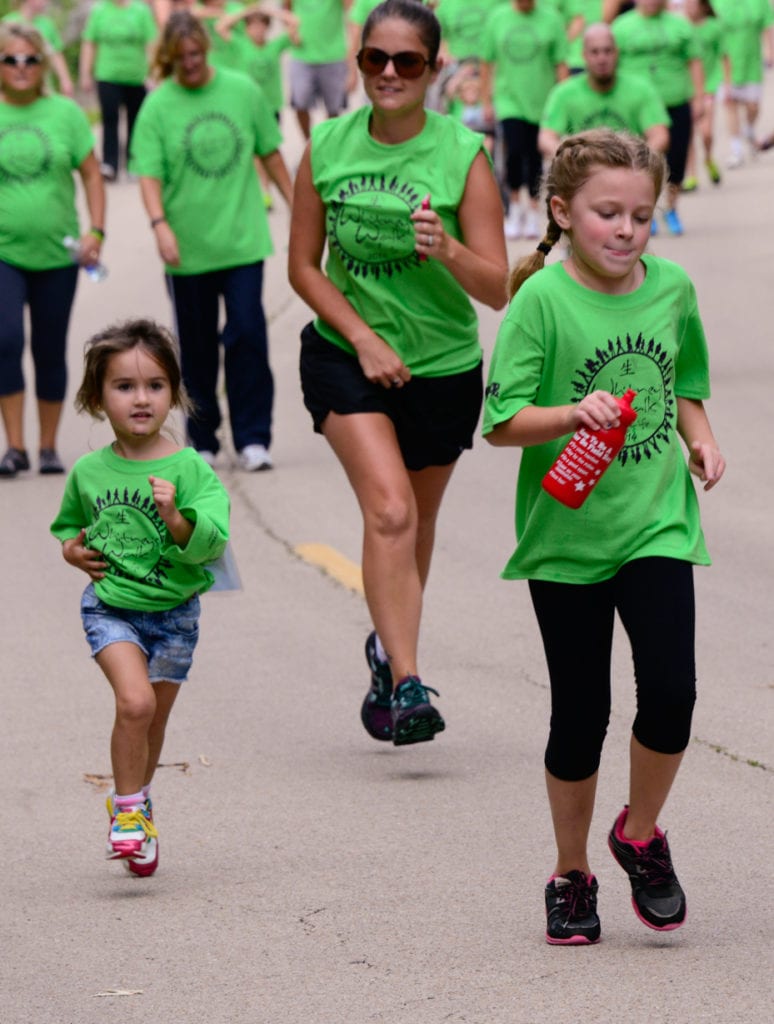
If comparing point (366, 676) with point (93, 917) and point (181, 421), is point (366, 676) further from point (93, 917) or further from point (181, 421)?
point (181, 421)

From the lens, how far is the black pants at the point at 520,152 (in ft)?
59.2

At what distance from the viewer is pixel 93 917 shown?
Result: 5.19 metres

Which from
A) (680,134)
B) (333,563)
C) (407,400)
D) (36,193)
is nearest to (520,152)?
(680,134)

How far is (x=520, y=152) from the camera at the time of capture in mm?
18156

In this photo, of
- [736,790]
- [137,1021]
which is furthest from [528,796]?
[137,1021]

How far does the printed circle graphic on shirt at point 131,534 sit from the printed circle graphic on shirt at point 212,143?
5.75m

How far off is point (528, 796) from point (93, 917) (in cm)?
145

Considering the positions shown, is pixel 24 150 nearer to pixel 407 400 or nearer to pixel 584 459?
pixel 407 400

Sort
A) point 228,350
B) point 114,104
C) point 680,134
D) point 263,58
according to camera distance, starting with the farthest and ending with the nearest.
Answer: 1. point 114,104
2. point 263,58
3. point 680,134
4. point 228,350

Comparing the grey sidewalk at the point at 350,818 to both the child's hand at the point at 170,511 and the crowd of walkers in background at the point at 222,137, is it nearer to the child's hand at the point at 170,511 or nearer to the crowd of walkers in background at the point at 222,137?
the child's hand at the point at 170,511

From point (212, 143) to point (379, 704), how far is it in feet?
16.1

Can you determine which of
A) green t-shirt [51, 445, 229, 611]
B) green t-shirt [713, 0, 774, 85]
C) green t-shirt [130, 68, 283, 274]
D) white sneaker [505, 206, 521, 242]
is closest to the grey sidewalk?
green t-shirt [51, 445, 229, 611]

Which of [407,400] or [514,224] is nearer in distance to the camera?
[407,400]

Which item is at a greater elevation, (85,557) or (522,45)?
(85,557)
